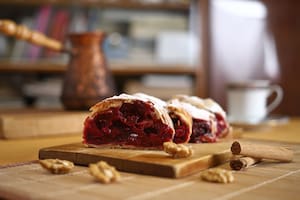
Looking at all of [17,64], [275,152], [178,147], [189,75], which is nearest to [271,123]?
[275,152]

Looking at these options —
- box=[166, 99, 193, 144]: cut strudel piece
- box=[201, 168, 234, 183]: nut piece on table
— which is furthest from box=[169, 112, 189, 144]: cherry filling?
box=[201, 168, 234, 183]: nut piece on table

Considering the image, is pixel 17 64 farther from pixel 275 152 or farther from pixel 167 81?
pixel 275 152

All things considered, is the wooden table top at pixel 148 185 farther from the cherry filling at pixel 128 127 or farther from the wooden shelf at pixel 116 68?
the wooden shelf at pixel 116 68

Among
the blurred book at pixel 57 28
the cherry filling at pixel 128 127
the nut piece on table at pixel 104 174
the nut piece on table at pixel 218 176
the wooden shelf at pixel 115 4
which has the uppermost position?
the wooden shelf at pixel 115 4

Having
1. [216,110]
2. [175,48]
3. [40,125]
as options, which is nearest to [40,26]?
[175,48]

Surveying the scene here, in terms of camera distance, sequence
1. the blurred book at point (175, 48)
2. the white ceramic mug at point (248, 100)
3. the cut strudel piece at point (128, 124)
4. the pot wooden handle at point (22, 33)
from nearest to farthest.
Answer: the cut strudel piece at point (128, 124) → the pot wooden handle at point (22, 33) → the white ceramic mug at point (248, 100) → the blurred book at point (175, 48)

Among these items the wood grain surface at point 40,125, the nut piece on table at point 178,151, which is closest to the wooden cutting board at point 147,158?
the nut piece on table at point 178,151

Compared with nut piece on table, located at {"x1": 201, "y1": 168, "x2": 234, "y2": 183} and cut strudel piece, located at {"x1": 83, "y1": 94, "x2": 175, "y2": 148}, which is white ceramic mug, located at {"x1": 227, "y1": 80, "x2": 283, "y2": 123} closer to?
cut strudel piece, located at {"x1": 83, "y1": 94, "x2": 175, "y2": 148}
